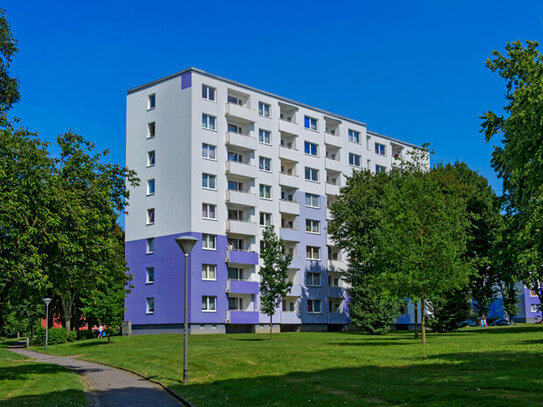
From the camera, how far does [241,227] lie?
212 feet

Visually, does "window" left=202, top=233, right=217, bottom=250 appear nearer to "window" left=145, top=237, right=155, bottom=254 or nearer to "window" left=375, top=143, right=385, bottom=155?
"window" left=145, top=237, right=155, bottom=254

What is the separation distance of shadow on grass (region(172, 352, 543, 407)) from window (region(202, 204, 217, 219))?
40360 millimetres

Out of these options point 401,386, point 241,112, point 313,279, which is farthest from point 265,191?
point 401,386

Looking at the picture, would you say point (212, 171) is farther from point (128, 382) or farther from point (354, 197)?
point (128, 382)

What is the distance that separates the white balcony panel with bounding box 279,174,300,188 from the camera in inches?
2789

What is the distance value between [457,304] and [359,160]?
32.3 meters

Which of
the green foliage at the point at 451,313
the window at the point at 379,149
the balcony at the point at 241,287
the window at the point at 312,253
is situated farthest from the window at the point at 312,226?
the green foliage at the point at 451,313

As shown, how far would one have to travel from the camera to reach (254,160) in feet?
224

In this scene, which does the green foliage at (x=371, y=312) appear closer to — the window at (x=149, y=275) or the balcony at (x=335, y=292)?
the balcony at (x=335, y=292)

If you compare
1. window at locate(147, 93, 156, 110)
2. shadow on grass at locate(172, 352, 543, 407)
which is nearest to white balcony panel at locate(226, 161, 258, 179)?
window at locate(147, 93, 156, 110)

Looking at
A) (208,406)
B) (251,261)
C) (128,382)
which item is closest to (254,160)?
(251,261)

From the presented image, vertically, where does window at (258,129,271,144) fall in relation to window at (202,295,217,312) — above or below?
above

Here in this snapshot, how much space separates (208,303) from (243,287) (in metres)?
4.22

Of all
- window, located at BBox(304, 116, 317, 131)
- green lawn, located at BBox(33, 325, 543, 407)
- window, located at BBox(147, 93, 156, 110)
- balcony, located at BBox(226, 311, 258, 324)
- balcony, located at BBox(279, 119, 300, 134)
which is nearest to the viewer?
green lawn, located at BBox(33, 325, 543, 407)
